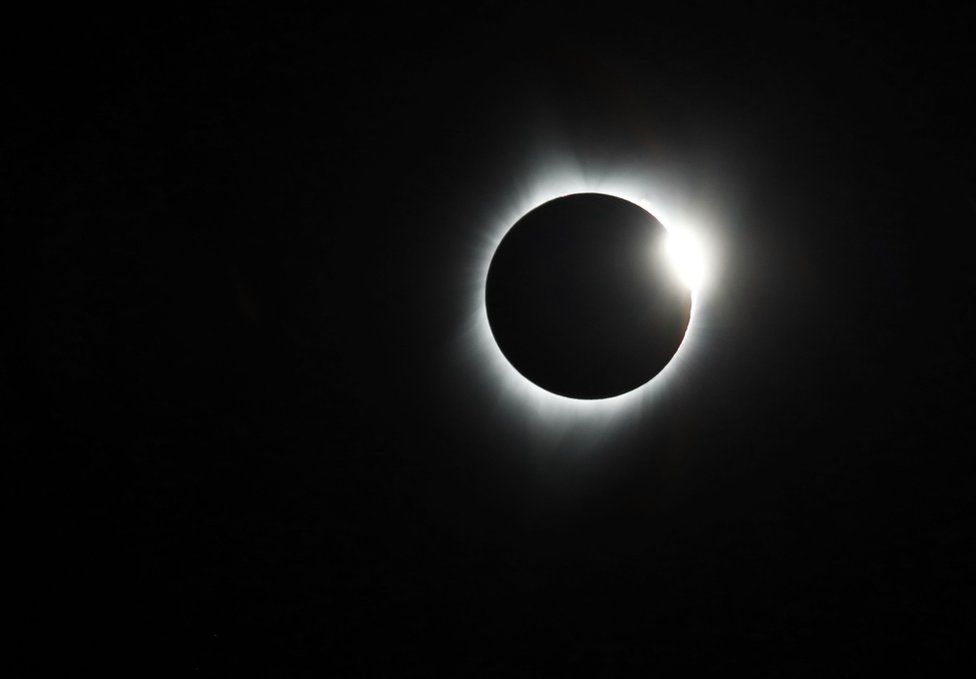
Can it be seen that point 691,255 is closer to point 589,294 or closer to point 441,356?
point 589,294

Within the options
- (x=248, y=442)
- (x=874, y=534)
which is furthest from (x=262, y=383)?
(x=874, y=534)

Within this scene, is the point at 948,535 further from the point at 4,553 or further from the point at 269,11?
the point at 4,553

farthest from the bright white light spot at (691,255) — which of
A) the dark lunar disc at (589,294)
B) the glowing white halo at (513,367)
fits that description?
the dark lunar disc at (589,294)

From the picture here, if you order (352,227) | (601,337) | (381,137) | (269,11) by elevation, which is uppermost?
(269,11)

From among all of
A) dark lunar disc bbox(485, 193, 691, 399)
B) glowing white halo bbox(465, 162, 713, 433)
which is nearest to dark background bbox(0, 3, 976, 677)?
glowing white halo bbox(465, 162, 713, 433)

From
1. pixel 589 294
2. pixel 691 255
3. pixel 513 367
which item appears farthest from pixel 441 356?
pixel 691 255
